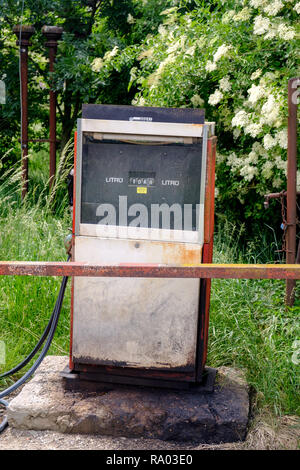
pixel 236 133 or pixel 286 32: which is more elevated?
pixel 286 32

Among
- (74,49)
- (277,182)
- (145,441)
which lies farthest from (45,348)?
(74,49)

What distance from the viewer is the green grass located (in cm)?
341

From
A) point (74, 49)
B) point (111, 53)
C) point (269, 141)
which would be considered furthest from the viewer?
point (74, 49)

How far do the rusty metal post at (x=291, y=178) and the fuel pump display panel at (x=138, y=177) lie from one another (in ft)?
4.28

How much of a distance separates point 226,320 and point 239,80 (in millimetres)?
2214

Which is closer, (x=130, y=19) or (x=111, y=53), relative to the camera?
(x=111, y=53)

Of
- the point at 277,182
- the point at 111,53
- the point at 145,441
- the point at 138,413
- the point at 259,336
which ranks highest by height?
the point at 111,53

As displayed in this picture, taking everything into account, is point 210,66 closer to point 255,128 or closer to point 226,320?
point 255,128

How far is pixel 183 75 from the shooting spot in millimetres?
5676

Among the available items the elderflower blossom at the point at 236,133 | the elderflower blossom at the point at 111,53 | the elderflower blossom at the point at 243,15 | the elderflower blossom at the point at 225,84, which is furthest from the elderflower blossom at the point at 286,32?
the elderflower blossom at the point at 111,53

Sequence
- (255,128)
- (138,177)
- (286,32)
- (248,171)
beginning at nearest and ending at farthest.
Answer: (138,177)
(286,32)
(255,128)
(248,171)

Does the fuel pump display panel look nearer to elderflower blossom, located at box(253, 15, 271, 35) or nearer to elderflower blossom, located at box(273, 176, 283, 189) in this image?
elderflower blossom, located at box(253, 15, 271, 35)

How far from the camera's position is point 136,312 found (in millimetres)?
3184

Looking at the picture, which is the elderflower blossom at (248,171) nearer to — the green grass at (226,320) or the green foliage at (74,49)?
the green grass at (226,320)
